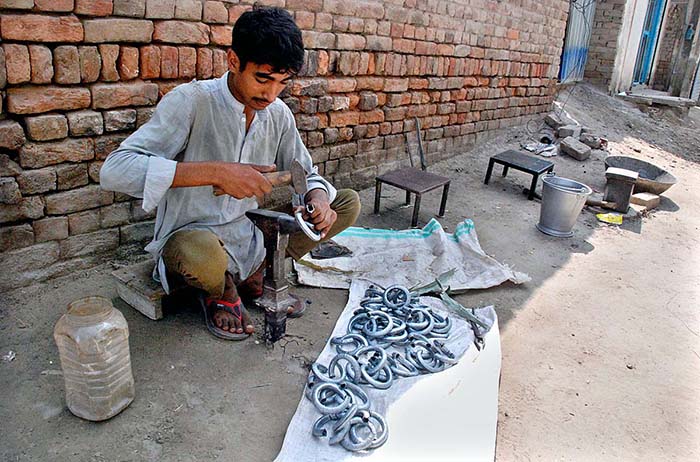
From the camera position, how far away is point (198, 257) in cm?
239

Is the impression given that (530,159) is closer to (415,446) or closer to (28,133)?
(415,446)

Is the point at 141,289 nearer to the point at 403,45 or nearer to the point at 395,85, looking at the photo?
the point at 395,85

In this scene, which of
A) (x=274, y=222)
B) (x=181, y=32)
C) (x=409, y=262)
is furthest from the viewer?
(x=409, y=262)

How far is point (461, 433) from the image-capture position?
2.19 metres

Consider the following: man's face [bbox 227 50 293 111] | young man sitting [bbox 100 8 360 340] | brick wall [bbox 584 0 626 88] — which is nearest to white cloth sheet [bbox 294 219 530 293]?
young man sitting [bbox 100 8 360 340]

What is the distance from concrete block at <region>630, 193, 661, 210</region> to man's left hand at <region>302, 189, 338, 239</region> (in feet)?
15.9

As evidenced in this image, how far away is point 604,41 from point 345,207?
1149 centimetres

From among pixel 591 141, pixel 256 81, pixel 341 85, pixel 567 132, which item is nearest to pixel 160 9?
pixel 256 81

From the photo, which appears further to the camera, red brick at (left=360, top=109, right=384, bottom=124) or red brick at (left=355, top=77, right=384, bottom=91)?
red brick at (left=360, top=109, right=384, bottom=124)

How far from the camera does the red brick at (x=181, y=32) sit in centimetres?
309

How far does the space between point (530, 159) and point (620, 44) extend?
7.92 meters

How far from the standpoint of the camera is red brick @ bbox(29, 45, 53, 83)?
258 cm

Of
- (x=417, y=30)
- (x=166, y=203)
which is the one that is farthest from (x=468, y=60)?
(x=166, y=203)

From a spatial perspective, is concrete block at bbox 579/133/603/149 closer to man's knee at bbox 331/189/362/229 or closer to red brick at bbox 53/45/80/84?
man's knee at bbox 331/189/362/229
